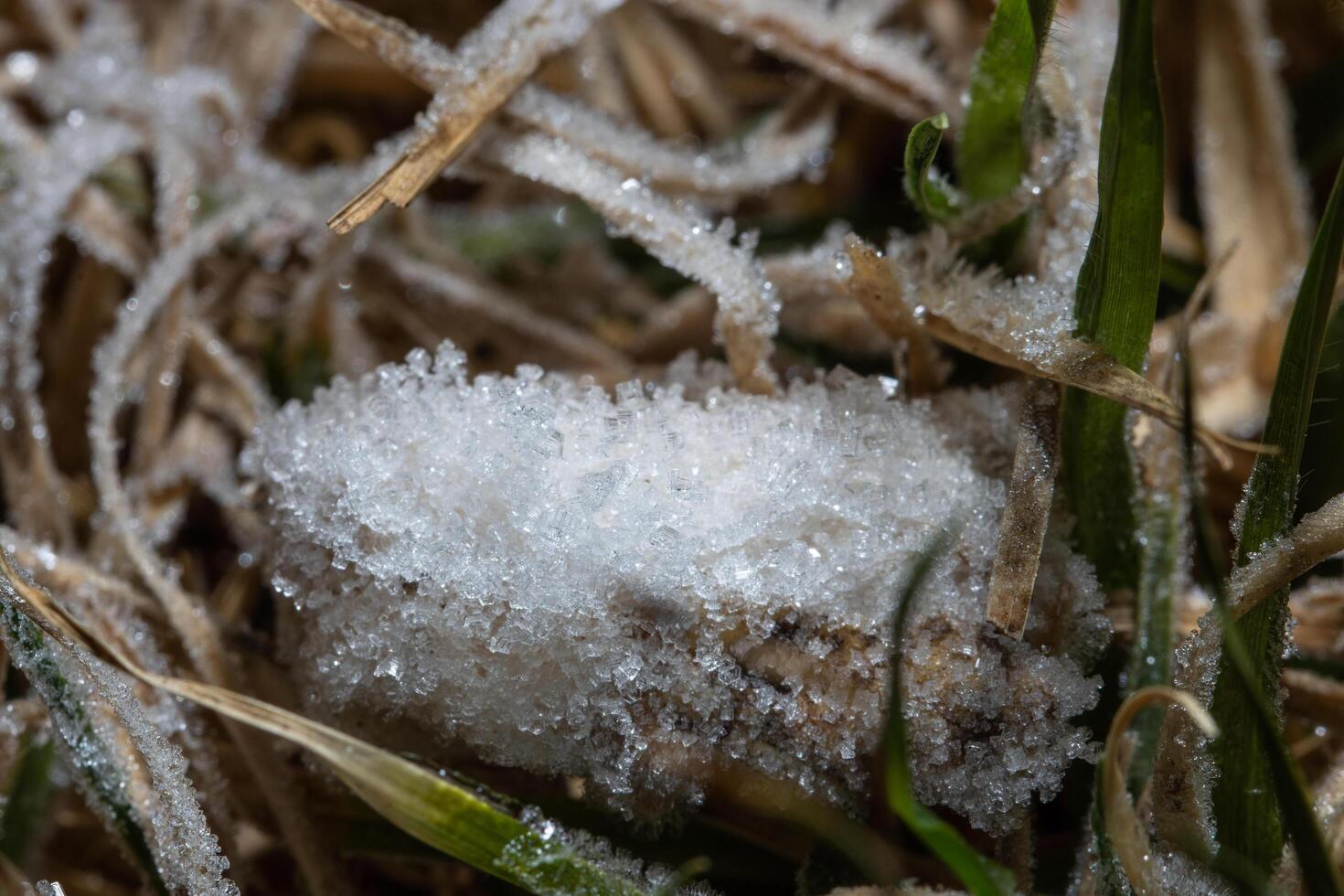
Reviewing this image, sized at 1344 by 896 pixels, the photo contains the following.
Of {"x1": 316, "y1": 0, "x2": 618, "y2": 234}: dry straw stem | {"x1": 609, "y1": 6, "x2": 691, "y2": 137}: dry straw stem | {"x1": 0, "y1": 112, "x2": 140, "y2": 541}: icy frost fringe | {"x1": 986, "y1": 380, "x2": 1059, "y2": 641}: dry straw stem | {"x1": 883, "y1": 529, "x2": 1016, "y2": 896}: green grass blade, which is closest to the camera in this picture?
{"x1": 883, "y1": 529, "x2": 1016, "y2": 896}: green grass blade

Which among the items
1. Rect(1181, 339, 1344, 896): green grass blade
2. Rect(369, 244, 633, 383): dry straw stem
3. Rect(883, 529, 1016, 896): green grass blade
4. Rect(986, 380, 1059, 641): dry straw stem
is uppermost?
Rect(369, 244, 633, 383): dry straw stem

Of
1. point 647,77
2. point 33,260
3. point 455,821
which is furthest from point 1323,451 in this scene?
point 33,260

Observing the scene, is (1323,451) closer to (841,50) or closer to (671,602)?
(671,602)

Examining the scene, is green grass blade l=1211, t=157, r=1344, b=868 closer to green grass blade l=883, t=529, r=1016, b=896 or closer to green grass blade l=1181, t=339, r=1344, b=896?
green grass blade l=1181, t=339, r=1344, b=896

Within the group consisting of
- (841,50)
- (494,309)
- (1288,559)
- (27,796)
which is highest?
(841,50)

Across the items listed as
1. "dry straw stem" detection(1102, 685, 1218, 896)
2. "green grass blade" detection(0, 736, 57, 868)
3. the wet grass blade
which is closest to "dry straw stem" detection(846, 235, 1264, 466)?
the wet grass blade

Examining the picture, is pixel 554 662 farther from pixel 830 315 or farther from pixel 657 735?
pixel 830 315
